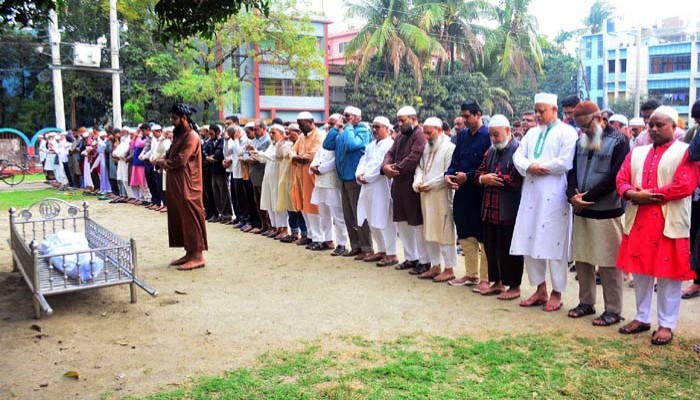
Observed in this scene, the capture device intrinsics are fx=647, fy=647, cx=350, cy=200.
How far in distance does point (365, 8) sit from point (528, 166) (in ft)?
96.5

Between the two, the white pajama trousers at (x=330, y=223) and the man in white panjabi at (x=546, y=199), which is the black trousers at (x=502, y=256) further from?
the white pajama trousers at (x=330, y=223)

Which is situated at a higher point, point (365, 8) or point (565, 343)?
point (365, 8)

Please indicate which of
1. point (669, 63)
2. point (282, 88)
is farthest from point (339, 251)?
point (669, 63)

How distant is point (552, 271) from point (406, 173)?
2197 mm

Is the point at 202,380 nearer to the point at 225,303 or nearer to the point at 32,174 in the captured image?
the point at 225,303

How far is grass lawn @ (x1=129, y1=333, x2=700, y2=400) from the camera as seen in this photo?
4016mm

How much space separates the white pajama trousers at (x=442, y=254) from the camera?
7.13m

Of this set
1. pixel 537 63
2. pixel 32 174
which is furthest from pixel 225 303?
pixel 537 63

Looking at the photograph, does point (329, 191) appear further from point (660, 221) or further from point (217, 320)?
point (660, 221)

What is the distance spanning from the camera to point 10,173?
21.7m

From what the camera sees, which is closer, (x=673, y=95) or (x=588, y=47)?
(x=673, y=95)

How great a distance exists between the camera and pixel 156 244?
9773mm

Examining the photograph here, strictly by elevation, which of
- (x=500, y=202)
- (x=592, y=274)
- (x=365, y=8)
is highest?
(x=365, y=8)

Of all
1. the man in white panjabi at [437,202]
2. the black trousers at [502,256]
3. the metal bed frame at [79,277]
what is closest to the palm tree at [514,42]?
the man in white panjabi at [437,202]
